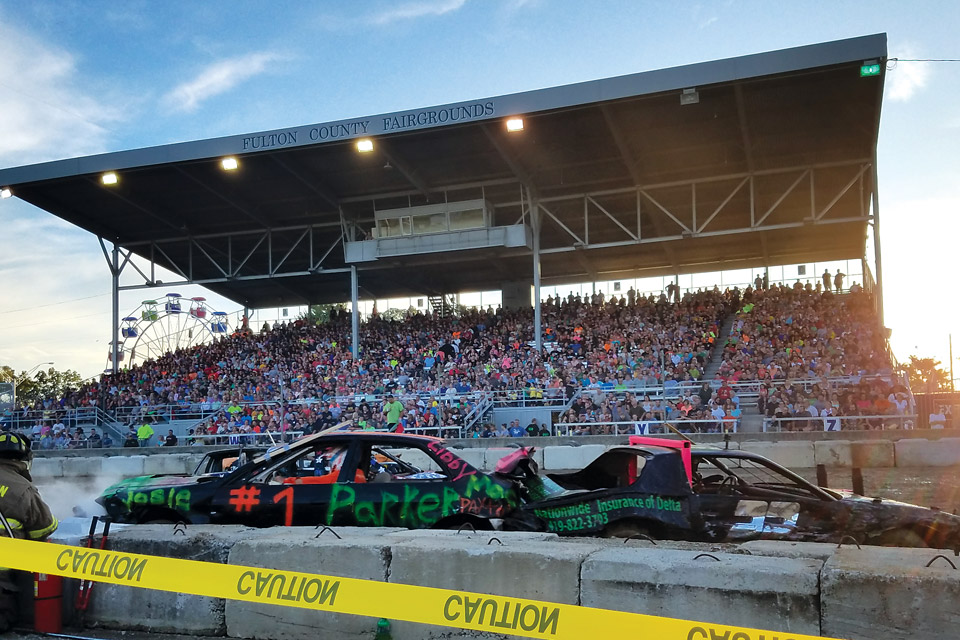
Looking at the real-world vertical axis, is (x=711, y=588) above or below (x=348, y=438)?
below

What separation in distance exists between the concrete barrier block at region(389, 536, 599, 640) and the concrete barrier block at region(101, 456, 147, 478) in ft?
52.2

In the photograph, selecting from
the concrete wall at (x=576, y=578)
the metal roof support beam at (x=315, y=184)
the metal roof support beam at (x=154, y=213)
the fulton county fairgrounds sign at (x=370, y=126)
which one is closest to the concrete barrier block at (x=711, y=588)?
the concrete wall at (x=576, y=578)

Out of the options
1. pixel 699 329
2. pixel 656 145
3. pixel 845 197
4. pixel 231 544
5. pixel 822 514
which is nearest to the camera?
pixel 231 544

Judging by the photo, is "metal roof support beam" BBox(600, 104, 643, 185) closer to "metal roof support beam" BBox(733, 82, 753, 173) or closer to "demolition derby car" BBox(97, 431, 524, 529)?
"metal roof support beam" BBox(733, 82, 753, 173)

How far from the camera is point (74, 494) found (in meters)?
16.0

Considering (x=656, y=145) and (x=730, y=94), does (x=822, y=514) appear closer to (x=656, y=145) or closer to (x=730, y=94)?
(x=730, y=94)

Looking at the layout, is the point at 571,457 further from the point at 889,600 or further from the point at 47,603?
the point at 889,600

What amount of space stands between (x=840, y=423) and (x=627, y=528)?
13.5m

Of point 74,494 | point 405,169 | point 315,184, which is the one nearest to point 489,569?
point 74,494

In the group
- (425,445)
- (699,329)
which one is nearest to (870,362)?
(699,329)

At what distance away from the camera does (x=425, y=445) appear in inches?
329

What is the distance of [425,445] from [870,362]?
17681 millimetres

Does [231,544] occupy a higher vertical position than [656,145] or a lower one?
lower

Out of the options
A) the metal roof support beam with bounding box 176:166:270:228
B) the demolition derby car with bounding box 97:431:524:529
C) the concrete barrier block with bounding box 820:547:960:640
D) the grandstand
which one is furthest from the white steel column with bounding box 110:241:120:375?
the concrete barrier block with bounding box 820:547:960:640
